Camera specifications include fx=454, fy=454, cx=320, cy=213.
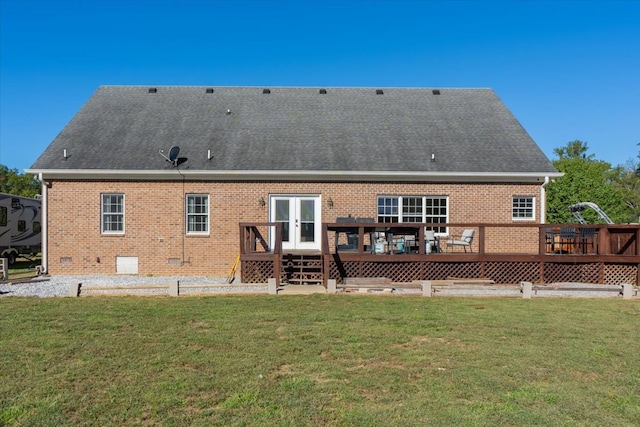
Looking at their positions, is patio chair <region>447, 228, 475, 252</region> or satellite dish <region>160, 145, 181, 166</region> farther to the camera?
satellite dish <region>160, 145, 181, 166</region>

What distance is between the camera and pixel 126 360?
18.1 feet

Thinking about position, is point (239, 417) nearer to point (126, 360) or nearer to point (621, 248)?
point (126, 360)

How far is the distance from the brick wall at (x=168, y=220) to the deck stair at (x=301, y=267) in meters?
2.34

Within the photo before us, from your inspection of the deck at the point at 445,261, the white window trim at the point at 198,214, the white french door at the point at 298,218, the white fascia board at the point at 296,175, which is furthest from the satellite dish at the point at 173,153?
the deck at the point at 445,261

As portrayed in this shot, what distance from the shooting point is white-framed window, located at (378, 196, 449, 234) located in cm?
1485

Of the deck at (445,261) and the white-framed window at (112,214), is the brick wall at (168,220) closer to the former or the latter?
the white-framed window at (112,214)

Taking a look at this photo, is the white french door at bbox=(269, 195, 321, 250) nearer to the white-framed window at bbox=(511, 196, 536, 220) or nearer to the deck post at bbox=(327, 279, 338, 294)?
the deck post at bbox=(327, 279, 338, 294)

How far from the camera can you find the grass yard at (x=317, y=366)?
4.07 m

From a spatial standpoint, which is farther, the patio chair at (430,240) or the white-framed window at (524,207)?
the white-framed window at (524,207)

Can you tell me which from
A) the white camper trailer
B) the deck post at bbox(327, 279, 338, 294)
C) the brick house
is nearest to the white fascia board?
the brick house

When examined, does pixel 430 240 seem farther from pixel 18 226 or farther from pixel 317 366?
pixel 18 226

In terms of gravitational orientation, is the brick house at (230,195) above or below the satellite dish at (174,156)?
below

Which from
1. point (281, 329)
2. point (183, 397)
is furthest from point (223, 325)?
point (183, 397)

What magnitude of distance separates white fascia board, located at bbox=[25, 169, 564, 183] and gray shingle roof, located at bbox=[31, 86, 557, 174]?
201 millimetres
